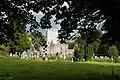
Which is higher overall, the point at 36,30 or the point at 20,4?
the point at 20,4

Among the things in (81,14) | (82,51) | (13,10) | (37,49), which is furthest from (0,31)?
(37,49)

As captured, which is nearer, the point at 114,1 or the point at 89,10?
the point at 114,1

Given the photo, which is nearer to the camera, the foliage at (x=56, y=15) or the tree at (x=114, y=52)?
the foliage at (x=56, y=15)

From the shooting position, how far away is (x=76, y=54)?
68.4m

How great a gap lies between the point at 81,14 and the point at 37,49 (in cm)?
6172

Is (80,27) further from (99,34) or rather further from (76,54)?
(76,54)

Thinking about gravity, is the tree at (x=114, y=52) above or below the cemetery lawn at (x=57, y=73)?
above

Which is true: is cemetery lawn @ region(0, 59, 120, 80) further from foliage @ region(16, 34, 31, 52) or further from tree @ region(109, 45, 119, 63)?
foliage @ region(16, 34, 31, 52)

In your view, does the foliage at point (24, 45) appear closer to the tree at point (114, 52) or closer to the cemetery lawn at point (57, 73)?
the tree at point (114, 52)

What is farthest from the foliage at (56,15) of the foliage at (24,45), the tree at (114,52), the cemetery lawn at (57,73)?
the foliage at (24,45)

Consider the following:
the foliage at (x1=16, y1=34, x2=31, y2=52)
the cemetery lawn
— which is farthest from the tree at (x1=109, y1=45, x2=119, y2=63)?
the cemetery lawn

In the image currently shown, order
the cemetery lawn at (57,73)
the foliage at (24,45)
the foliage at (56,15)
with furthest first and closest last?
the foliage at (24,45), the cemetery lawn at (57,73), the foliage at (56,15)

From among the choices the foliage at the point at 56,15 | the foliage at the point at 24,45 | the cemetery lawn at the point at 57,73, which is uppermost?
the foliage at the point at 24,45

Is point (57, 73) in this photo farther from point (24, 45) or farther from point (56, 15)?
point (24, 45)
